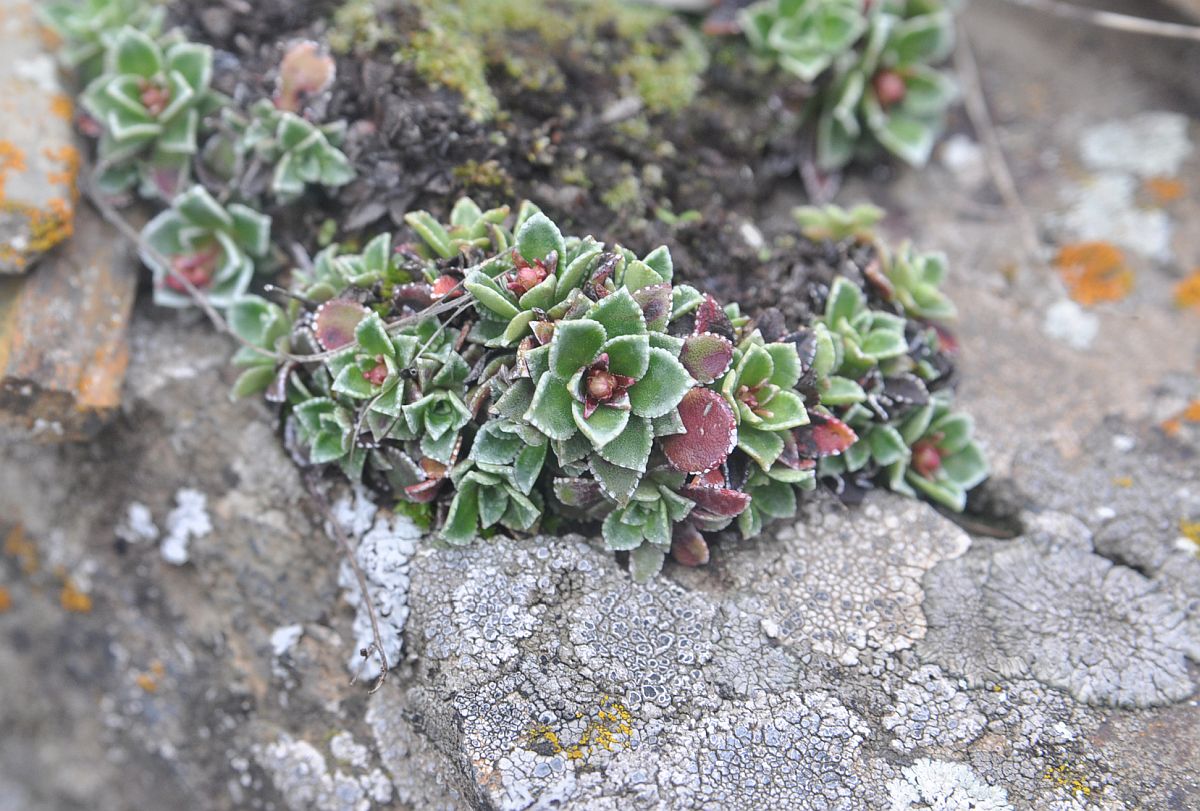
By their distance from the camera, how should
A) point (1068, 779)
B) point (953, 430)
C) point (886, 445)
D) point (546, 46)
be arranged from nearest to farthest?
point (1068, 779), point (886, 445), point (953, 430), point (546, 46)

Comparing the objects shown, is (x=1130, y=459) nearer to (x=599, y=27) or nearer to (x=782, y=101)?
(x=782, y=101)

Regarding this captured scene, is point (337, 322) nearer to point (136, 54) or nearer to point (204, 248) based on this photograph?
point (204, 248)

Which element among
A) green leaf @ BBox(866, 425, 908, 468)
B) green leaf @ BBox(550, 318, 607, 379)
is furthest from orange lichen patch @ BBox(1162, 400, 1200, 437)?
green leaf @ BBox(550, 318, 607, 379)

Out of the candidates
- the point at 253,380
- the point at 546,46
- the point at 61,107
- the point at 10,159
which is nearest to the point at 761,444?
the point at 253,380

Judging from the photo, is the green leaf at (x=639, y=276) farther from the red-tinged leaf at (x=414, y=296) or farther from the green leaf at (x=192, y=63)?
the green leaf at (x=192, y=63)

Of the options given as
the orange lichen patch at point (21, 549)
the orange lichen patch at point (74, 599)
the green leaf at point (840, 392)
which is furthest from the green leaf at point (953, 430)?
the orange lichen patch at point (21, 549)
